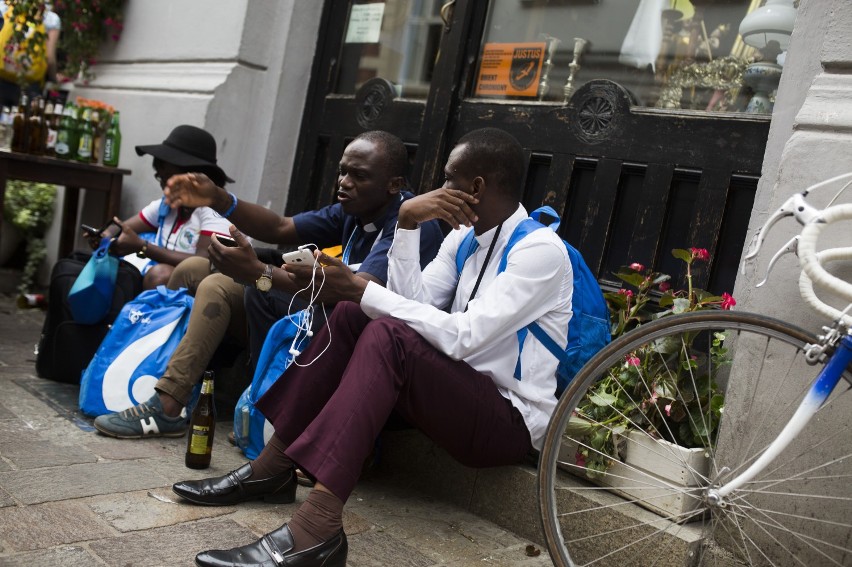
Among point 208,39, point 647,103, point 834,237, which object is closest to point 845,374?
point 834,237

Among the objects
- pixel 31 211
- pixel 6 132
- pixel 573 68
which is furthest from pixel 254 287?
pixel 31 211

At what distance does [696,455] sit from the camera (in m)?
2.50

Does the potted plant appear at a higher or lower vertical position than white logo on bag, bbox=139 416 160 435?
higher

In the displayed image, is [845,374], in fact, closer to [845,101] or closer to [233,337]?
[845,101]

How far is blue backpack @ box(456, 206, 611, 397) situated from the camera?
2678 millimetres

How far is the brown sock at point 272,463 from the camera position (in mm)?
2709

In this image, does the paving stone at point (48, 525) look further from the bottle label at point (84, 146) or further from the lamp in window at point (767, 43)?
the bottle label at point (84, 146)

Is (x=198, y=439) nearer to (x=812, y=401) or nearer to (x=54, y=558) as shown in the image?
(x=54, y=558)

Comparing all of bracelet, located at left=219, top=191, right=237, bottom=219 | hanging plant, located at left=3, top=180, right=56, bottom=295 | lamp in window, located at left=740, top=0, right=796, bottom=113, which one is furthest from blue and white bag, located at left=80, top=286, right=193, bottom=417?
hanging plant, located at left=3, top=180, right=56, bottom=295

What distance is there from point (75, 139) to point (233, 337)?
2.26 m

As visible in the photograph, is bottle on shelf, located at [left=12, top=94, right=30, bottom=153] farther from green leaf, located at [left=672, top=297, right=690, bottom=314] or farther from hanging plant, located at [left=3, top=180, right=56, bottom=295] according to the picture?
green leaf, located at [left=672, top=297, right=690, bottom=314]

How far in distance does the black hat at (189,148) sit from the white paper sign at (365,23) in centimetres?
116

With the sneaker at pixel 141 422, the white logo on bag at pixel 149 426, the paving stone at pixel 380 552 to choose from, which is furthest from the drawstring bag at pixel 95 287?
the paving stone at pixel 380 552

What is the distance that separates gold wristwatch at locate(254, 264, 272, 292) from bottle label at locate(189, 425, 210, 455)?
2.14 ft
